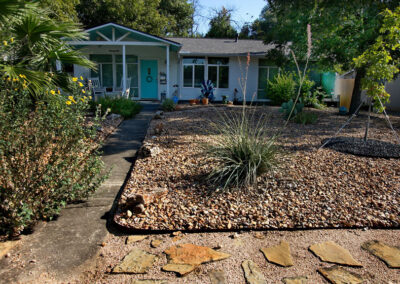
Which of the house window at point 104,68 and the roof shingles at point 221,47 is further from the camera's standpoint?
the house window at point 104,68

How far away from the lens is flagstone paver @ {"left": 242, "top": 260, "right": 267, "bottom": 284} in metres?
2.45

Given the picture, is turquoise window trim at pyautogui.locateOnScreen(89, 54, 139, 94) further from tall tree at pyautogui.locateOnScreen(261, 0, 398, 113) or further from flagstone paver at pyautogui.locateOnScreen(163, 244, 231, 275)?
flagstone paver at pyautogui.locateOnScreen(163, 244, 231, 275)

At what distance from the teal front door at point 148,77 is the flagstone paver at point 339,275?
14.9m

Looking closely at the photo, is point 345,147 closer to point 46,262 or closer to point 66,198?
point 66,198

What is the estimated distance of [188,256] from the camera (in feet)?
9.07

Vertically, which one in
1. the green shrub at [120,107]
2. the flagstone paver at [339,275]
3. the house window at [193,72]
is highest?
the house window at [193,72]

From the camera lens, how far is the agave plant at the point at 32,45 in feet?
13.4

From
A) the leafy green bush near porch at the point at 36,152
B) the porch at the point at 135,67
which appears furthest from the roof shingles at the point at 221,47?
the leafy green bush near porch at the point at 36,152

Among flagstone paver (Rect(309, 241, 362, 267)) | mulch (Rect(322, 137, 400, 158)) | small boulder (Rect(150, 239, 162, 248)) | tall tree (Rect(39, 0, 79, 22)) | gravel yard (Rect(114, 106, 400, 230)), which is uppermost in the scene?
tall tree (Rect(39, 0, 79, 22))

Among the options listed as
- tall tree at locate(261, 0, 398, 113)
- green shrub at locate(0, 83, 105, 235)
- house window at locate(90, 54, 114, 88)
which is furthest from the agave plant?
house window at locate(90, 54, 114, 88)

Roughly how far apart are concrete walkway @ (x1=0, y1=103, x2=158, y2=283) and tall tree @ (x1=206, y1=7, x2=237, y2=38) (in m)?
26.4

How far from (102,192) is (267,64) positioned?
14083 mm

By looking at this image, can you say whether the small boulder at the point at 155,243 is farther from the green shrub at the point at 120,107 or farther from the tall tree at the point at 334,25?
the tall tree at the point at 334,25

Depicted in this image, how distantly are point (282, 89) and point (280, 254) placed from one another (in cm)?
1236
